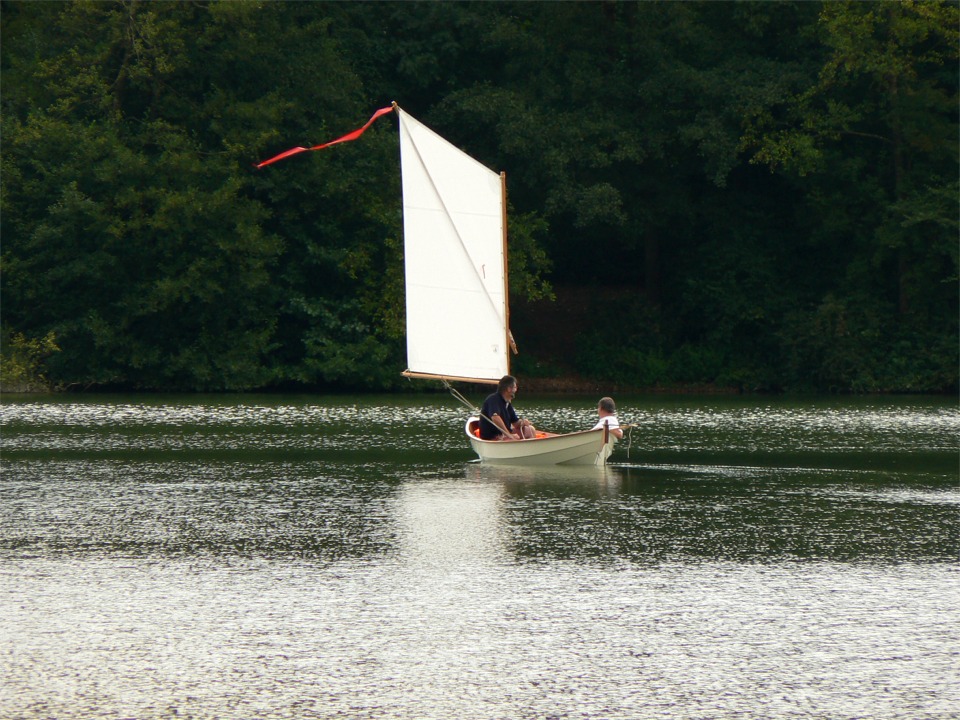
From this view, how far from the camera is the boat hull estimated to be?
19031mm

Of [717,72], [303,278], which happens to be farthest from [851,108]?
[303,278]

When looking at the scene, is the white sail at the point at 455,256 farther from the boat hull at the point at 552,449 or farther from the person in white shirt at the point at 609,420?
the person in white shirt at the point at 609,420

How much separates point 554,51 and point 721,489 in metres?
32.6

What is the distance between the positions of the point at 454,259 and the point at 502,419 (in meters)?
3.68

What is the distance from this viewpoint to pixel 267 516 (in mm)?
13758

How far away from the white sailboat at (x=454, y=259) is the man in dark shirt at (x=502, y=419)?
201cm

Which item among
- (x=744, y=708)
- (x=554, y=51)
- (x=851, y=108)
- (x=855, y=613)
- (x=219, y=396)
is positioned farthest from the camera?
(x=554, y=51)

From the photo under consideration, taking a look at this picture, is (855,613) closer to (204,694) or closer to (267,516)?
(204,694)

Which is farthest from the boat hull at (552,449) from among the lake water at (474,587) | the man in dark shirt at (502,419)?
the lake water at (474,587)

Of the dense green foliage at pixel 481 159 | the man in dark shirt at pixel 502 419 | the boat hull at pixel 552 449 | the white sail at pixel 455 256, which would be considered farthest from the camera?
the dense green foliage at pixel 481 159

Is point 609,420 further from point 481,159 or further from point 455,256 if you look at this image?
point 481,159

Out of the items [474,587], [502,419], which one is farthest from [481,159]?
[474,587]

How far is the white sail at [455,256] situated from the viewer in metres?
22.1

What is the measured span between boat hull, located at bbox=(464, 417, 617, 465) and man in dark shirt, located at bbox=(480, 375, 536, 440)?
20 cm
